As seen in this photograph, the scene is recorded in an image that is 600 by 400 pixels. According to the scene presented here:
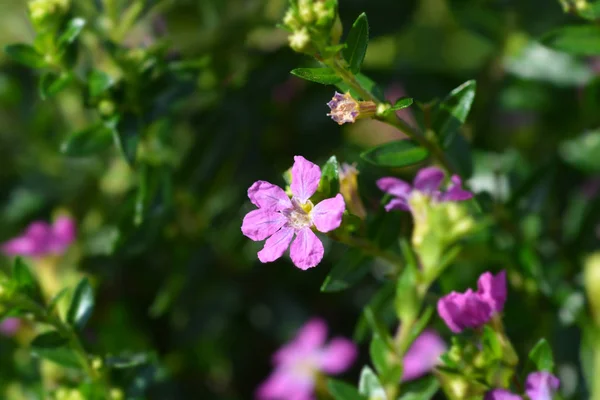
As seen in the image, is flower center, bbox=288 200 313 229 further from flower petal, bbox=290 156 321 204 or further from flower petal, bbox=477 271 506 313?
flower petal, bbox=477 271 506 313

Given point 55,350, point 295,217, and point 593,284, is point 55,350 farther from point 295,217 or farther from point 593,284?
point 593,284

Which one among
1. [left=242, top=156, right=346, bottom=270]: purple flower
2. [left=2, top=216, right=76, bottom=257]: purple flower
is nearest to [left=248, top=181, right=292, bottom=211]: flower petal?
[left=242, top=156, right=346, bottom=270]: purple flower

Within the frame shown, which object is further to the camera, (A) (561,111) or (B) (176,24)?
(B) (176,24)

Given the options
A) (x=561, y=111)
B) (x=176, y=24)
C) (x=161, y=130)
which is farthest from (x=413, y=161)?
(x=176, y=24)

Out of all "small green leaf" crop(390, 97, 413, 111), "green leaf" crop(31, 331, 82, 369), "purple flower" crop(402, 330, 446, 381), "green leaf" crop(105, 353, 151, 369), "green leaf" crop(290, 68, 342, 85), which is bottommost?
"purple flower" crop(402, 330, 446, 381)

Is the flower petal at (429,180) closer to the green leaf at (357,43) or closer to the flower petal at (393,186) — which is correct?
the flower petal at (393,186)

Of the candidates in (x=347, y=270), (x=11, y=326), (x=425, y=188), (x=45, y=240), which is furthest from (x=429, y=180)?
(x=11, y=326)

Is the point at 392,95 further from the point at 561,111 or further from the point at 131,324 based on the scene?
the point at 131,324
